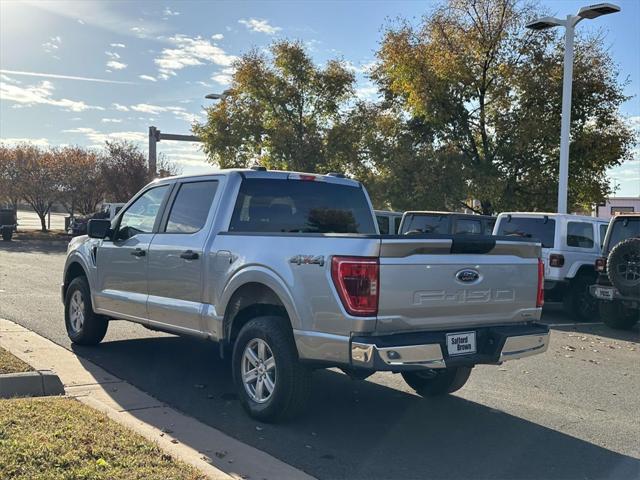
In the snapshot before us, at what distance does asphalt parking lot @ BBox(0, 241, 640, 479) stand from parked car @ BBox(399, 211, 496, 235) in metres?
4.93

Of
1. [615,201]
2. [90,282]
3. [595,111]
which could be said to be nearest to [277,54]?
[595,111]

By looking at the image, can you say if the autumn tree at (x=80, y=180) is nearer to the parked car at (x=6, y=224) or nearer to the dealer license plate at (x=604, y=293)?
the parked car at (x=6, y=224)

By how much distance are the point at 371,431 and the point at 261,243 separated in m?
1.69

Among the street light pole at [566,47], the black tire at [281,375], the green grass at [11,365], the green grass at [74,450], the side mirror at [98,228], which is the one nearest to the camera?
the green grass at [74,450]

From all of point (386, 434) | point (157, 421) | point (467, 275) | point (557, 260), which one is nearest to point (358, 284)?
point (467, 275)

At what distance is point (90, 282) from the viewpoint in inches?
298

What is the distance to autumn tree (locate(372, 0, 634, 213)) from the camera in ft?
62.7

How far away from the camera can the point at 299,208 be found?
244 inches

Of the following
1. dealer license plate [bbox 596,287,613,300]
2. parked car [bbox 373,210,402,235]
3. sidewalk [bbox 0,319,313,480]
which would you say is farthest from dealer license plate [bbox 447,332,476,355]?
parked car [bbox 373,210,402,235]

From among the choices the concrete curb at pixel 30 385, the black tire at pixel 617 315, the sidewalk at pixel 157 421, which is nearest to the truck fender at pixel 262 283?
the sidewalk at pixel 157 421

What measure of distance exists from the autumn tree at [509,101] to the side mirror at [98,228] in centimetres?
1407

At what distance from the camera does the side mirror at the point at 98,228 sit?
7195 mm

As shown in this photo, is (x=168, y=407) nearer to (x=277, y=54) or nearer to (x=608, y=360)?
(x=608, y=360)

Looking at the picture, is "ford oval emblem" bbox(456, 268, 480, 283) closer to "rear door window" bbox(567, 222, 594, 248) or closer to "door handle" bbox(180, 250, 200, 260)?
"door handle" bbox(180, 250, 200, 260)
